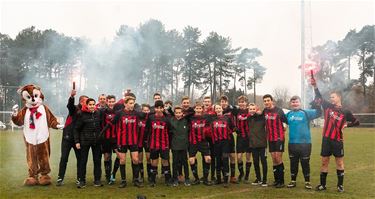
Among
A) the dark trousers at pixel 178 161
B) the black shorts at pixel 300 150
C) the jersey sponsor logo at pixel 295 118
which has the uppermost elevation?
the jersey sponsor logo at pixel 295 118

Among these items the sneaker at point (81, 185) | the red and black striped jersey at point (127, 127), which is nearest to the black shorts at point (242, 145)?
the red and black striped jersey at point (127, 127)

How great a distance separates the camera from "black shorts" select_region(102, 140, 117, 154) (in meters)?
9.32

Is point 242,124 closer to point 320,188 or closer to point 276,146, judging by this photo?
point 276,146

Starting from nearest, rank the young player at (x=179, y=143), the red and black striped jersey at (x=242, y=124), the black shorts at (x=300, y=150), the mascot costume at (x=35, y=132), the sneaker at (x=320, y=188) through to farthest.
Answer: the sneaker at (x=320, y=188) < the black shorts at (x=300, y=150) < the mascot costume at (x=35, y=132) < the young player at (x=179, y=143) < the red and black striped jersey at (x=242, y=124)

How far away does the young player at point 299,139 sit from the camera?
8.91 metres

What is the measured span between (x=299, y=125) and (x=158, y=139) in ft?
10.0

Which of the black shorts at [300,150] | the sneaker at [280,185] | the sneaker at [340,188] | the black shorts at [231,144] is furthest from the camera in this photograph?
the black shorts at [231,144]

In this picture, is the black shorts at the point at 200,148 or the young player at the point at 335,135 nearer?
the young player at the point at 335,135

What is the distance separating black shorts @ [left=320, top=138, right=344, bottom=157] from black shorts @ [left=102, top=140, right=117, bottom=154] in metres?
4.52

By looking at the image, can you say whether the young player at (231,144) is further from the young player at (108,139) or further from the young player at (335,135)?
the young player at (108,139)

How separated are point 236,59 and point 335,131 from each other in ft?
99.4

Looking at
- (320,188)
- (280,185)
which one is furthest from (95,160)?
(320,188)

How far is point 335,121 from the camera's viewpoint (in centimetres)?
881

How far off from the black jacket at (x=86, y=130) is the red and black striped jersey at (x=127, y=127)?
48 centimetres
